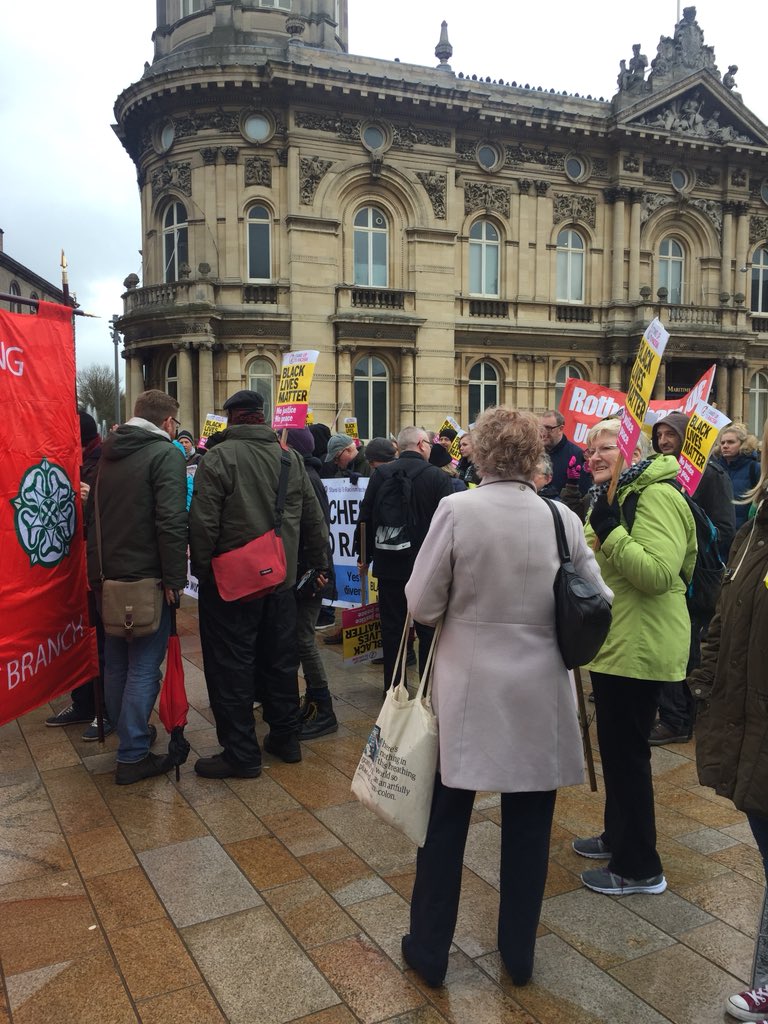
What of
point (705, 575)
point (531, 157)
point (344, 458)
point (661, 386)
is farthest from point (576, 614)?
point (661, 386)

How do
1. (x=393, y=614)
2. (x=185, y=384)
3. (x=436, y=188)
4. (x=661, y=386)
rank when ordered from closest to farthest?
1. (x=393, y=614)
2. (x=185, y=384)
3. (x=436, y=188)
4. (x=661, y=386)

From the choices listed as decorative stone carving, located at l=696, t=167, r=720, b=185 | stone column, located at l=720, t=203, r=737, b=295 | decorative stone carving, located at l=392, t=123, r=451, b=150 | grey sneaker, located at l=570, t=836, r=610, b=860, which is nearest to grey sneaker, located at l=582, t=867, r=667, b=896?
grey sneaker, located at l=570, t=836, r=610, b=860

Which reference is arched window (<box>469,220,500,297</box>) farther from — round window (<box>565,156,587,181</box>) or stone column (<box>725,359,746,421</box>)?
stone column (<box>725,359,746,421</box>)

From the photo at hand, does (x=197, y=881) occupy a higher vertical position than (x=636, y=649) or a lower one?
lower

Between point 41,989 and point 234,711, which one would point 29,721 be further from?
point 41,989

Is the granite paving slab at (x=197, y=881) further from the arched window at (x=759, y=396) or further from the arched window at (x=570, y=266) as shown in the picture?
the arched window at (x=759, y=396)

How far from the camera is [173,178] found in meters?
23.8

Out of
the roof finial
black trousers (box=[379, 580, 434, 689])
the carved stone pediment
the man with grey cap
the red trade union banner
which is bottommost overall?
black trousers (box=[379, 580, 434, 689])

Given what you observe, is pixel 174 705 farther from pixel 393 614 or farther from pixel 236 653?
pixel 393 614

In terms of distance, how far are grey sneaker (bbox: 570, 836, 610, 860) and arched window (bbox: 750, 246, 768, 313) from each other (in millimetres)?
29621

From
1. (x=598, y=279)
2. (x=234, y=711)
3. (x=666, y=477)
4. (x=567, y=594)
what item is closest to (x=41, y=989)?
(x=234, y=711)

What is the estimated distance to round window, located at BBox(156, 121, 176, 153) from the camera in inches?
928

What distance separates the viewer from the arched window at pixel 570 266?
26.7 meters

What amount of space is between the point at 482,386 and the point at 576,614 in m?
23.9
